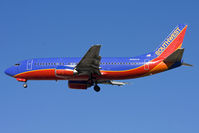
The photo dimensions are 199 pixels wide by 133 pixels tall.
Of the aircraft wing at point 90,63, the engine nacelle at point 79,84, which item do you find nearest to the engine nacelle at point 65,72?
the aircraft wing at point 90,63

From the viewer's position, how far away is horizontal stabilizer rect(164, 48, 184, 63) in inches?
2240

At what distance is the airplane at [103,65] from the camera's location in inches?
2334

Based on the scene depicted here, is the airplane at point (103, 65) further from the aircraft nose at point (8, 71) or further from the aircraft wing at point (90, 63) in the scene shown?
the aircraft nose at point (8, 71)

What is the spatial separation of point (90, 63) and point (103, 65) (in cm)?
254

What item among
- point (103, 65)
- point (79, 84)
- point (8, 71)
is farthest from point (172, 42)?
point (8, 71)

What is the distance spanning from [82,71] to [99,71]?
7.35 feet

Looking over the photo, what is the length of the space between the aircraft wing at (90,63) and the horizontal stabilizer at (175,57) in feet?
29.0

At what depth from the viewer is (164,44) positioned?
6288 centimetres

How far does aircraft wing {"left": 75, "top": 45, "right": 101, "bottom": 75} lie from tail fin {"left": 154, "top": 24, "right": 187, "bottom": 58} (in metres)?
8.45

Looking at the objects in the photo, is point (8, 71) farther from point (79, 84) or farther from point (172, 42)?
point (172, 42)

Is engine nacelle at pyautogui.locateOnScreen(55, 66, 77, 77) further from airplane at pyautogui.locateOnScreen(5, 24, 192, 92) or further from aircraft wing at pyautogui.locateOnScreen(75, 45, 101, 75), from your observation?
aircraft wing at pyautogui.locateOnScreen(75, 45, 101, 75)

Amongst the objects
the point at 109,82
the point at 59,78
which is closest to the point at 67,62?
the point at 59,78

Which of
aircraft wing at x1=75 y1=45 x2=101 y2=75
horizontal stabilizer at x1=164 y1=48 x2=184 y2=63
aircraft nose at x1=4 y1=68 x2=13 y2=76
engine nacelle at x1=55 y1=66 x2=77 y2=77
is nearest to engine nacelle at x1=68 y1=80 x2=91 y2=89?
aircraft wing at x1=75 y1=45 x2=101 y2=75

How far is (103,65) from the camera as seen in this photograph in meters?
61.3
